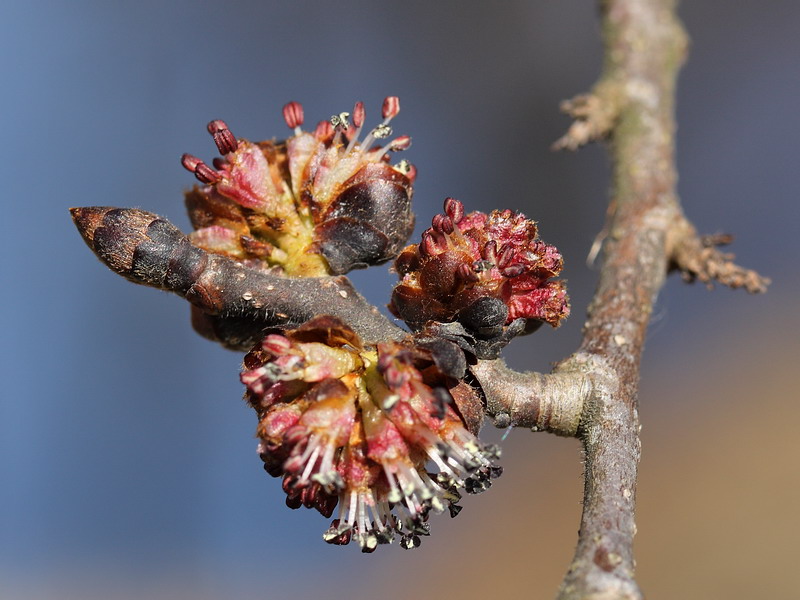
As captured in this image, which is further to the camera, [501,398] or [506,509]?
[506,509]

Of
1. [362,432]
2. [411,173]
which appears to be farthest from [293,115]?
[362,432]

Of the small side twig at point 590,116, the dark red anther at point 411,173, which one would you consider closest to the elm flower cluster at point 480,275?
the dark red anther at point 411,173

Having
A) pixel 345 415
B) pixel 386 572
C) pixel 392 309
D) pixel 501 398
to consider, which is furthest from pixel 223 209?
pixel 386 572

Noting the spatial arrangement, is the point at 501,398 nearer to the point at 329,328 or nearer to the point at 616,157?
the point at 329,328

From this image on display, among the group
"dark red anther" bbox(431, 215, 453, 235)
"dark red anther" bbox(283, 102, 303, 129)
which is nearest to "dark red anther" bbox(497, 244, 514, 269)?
"dark red anther" bbox(431, 215, 453, 235)

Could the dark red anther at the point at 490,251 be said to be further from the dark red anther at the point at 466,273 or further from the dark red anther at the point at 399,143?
the dark red anther at the point at 399,143

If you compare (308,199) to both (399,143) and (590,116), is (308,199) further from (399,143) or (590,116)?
(590,116)

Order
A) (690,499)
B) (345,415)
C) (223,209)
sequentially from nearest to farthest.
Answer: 1. (345,415)
2. (223,209)
3. (690,499)

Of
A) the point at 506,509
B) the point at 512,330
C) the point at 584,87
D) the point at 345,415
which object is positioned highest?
the point at 584,87
